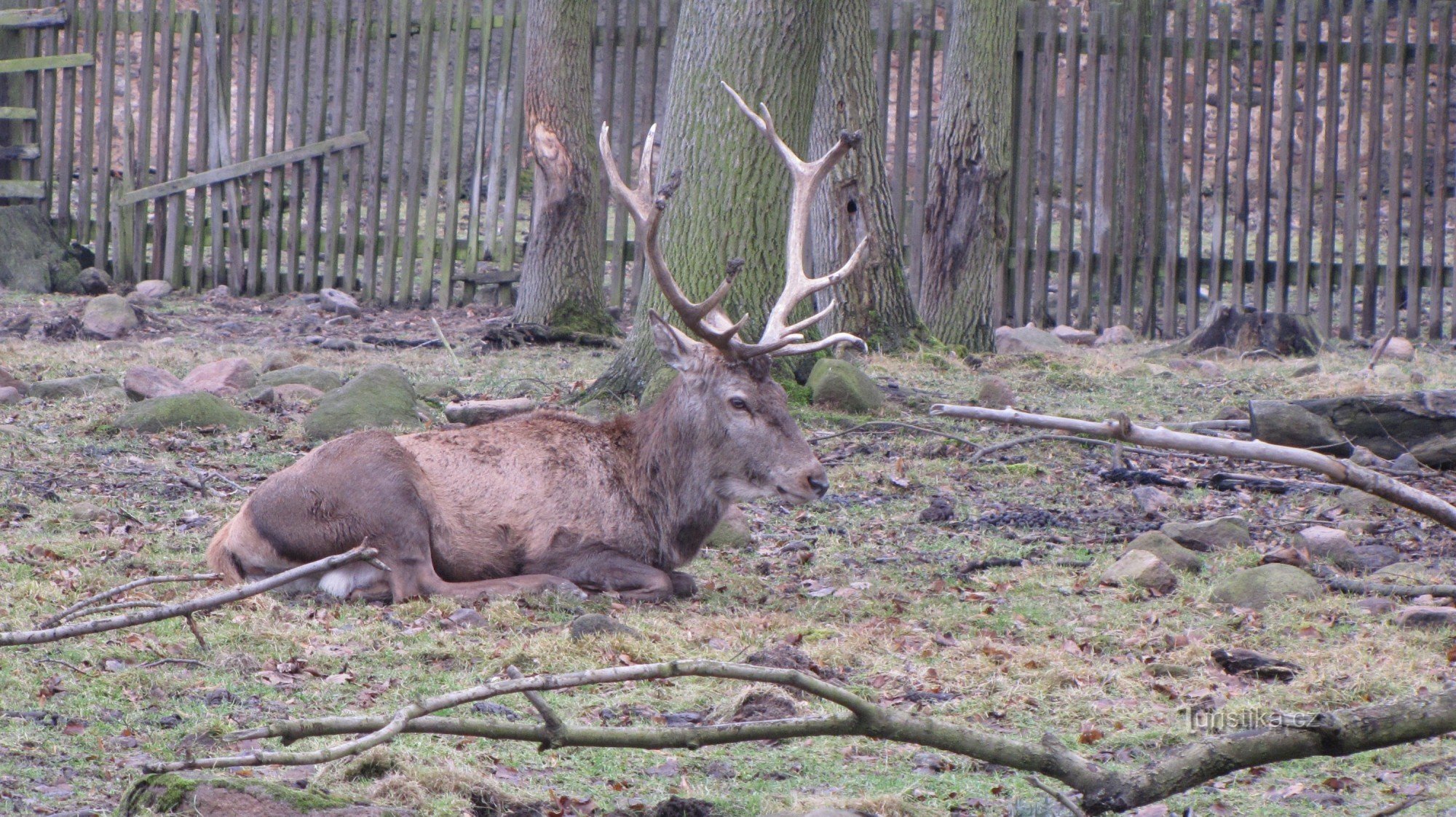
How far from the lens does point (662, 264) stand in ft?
22.1

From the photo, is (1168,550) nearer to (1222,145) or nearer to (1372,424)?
(1372,424)

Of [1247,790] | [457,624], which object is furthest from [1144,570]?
[457,624]

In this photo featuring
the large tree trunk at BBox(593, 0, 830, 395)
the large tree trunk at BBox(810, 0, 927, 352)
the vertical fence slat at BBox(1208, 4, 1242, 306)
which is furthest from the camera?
the vertical fence slat at BBox(1208, 4, 1242, 306)

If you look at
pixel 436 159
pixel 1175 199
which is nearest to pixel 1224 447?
pixel 1175 199

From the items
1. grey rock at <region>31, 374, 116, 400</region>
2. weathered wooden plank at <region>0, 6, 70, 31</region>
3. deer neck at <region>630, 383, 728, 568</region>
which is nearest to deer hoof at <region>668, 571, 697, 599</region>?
deer neck at <region>630, 383, 728, 568</region>

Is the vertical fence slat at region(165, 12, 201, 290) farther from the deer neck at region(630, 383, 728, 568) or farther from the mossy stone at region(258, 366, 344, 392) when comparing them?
the deer neck at region(630, 383, 728, 568)

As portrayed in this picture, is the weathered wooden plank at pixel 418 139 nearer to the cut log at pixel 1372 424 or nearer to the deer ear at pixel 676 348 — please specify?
the deer ear at pixel 676 348

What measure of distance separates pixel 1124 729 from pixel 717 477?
254 centimetres

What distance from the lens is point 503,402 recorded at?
341 inches

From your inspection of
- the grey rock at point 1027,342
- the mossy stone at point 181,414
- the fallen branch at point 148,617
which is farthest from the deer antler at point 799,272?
the grey rock at point 1027,342

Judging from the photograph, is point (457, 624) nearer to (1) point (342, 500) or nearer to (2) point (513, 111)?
(1) point (342, 500)

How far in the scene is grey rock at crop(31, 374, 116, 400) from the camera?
943cm

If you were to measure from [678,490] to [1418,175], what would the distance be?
9.43 metres

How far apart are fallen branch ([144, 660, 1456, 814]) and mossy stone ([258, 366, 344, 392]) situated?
7287 mm
